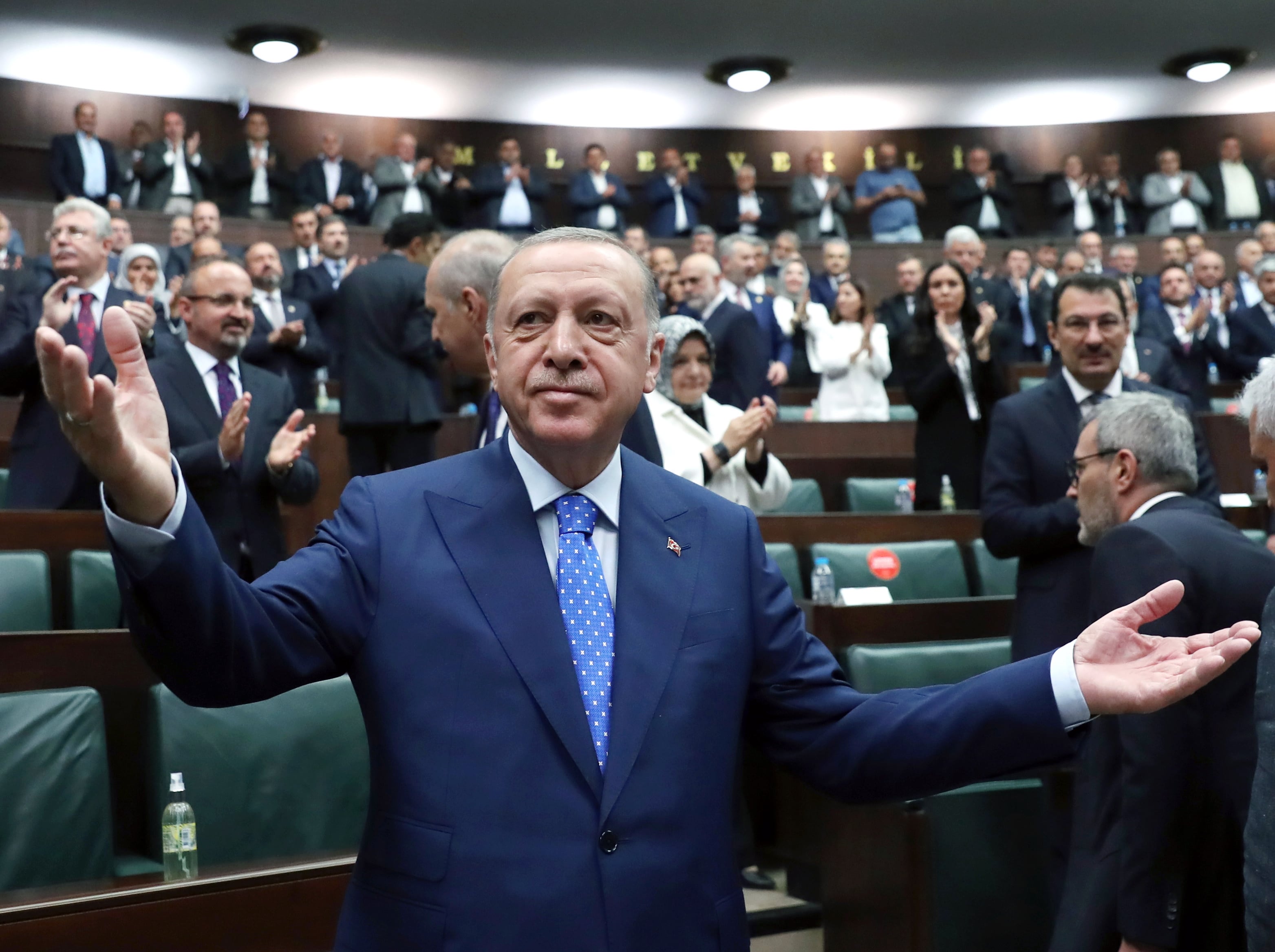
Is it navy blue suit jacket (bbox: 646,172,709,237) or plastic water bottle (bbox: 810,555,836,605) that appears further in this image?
navy blue suit jacket (bbox: 646,172,709,237)

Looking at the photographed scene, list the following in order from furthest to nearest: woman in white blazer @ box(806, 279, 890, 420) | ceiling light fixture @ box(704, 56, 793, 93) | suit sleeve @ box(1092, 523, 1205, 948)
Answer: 1. ceiling light fixture @ box(704, 56, 793, 93)
2. woman in white blazer @ box(806, 279, 890, 420)
3. suit sleeve @ box(1092, 523, 1205, 948)

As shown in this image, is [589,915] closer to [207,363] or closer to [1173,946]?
[1173,946]

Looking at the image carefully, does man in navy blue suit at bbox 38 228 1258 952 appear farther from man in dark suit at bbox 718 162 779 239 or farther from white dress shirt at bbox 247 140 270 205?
man in dark suit at bbox 718 162 779 239

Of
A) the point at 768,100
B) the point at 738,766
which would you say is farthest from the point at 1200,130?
the point at 738,766

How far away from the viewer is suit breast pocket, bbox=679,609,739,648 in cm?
122

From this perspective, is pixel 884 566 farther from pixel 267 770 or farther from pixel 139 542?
pixel 139 542

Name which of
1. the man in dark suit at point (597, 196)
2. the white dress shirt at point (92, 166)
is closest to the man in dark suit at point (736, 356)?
the man in dark suit at point (597, 196)

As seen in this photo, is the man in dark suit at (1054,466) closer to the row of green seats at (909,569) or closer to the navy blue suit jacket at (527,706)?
the row of green seats at (909,569)

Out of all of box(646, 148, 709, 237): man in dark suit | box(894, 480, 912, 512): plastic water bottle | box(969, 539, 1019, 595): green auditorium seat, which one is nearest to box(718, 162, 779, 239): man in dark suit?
box(646, 148, 709, 237): man in dark suit

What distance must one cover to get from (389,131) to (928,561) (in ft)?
29.9

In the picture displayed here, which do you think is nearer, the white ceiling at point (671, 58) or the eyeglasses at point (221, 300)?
the eyeglasses at point (221, 300)

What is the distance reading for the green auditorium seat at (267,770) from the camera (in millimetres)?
2160

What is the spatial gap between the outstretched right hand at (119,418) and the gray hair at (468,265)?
1.26 meters

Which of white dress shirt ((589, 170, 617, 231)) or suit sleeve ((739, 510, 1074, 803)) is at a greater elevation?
white dress shirt ((589, 170, 617, 231))
